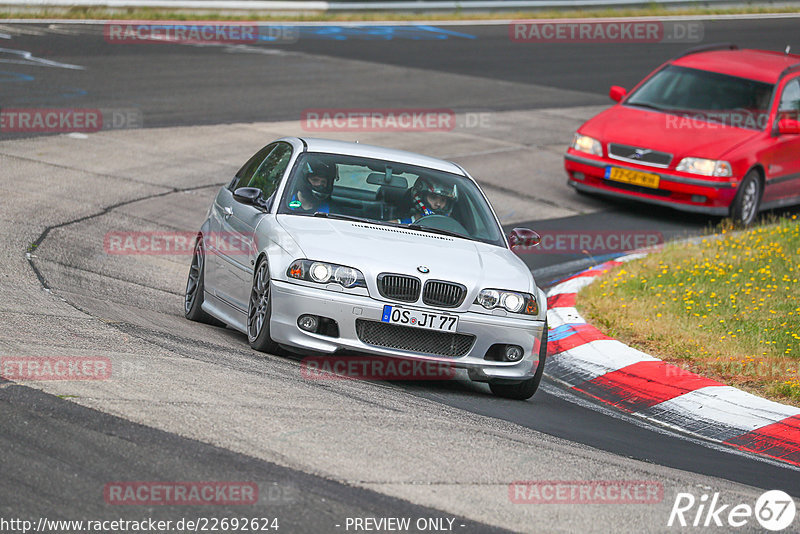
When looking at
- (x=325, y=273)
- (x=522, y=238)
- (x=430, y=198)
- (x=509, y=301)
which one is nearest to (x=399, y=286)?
(x=325, y=273)

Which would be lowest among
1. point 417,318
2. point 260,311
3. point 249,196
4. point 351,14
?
point 351,14

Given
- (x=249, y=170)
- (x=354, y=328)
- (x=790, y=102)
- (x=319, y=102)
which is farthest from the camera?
(x=319, y=102)

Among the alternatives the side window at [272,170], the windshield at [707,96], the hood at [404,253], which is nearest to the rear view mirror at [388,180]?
the hood at [404,253]

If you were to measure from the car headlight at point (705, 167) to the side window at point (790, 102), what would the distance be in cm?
162

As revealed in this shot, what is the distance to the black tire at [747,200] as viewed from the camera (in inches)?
594

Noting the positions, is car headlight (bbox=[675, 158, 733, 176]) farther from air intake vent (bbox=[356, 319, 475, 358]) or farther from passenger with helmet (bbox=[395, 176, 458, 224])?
air intake vent (bbox=[356, 319, 475, 358])

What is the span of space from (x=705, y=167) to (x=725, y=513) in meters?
9.87

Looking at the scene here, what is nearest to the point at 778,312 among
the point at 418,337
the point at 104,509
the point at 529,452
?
the point at 418,337

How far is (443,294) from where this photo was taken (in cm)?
757

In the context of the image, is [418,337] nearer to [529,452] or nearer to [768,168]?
[529,452]

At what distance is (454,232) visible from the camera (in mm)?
8516

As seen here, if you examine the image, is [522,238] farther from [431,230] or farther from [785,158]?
[785,158]

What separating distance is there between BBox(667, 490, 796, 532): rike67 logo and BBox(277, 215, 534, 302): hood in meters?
2.33

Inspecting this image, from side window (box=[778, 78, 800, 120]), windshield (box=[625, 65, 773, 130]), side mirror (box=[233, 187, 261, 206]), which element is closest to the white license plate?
side mirror (box=[233, 187, 261, 206])
